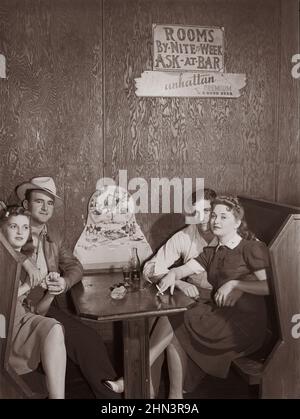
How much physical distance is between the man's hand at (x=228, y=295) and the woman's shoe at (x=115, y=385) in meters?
0.68

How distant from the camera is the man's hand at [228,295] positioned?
8.87ft

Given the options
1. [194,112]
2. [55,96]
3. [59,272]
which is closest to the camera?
[59,272]

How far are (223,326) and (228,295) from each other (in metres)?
0.17

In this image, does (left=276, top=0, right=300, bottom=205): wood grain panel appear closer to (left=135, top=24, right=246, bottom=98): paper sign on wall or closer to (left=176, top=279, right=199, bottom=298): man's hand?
(left=135, top=24, right=246, bottom=98): paper sign on wall

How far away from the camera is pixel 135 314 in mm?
2336

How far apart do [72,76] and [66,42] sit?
202mm

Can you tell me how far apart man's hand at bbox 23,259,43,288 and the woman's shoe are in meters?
0.66

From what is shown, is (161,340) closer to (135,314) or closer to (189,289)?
(189,289)

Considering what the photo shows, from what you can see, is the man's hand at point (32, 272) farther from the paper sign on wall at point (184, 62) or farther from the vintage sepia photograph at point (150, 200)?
the paper sign on wall at point (184, 62)

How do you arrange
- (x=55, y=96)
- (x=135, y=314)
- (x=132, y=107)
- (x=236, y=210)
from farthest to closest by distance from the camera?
(x=132, y=107), (x=55, y=96), (x=236, y=210), (x=135, y=314)

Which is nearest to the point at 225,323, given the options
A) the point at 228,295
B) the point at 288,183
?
the point at 228,295

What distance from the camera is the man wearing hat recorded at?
2.71m

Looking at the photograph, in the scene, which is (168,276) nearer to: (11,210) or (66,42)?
(11,210)

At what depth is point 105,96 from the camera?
123 inches
